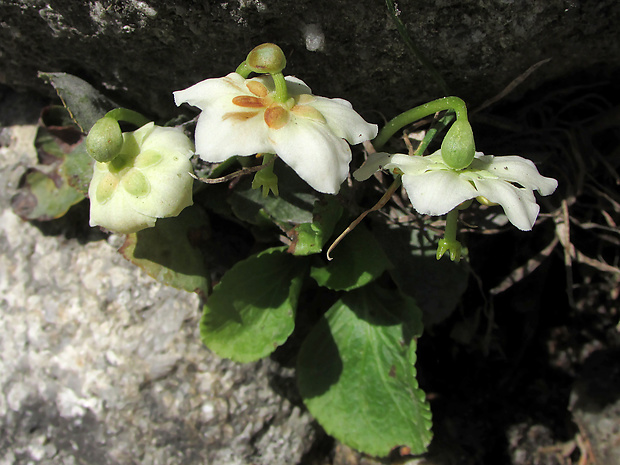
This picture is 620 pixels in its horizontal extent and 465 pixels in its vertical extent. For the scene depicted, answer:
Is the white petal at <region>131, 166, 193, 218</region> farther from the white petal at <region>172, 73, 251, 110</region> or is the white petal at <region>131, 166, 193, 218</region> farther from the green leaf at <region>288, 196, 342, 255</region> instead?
the green leaf at <region>288, 196, 342, 255</region>

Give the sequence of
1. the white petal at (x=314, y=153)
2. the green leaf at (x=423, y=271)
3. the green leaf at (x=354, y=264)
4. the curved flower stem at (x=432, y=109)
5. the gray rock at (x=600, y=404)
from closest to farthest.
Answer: the white petal at (x=314, y=153) → the curved flower stem at (x=432, y=109) → the green leaf at (x=354, y=264) → the green leaf at (x=423, y=271) → the gray rock at (x=600, y=404)

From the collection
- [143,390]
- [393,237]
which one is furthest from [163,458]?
[393,237]

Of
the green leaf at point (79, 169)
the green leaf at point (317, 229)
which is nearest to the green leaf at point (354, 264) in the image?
the green leaf at point (317, 229)

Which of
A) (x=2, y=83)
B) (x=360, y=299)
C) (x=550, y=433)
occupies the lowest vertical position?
(x=550, y=433)

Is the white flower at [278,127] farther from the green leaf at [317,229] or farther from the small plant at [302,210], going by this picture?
the green leaf at [317,229]

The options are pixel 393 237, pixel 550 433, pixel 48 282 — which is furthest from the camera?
pixel 550 433

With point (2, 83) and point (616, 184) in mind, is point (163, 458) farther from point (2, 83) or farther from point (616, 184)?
point (616, 184)

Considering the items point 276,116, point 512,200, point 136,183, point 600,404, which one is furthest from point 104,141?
point 600,404

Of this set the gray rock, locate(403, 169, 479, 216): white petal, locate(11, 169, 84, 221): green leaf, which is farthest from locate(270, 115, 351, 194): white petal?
the gray rock
